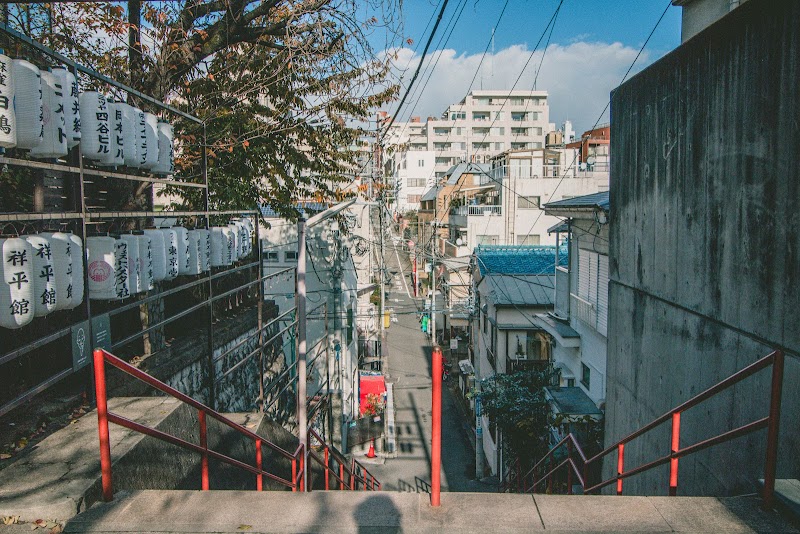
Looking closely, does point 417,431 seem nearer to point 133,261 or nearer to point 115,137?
point 133,261

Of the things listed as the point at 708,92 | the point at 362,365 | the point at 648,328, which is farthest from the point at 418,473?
the point at 708,92

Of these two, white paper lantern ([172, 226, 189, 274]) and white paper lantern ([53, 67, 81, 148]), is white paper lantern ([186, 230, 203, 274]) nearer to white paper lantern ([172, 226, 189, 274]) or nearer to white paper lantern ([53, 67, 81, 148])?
white paper lantern ([172, 226, 189, 274])

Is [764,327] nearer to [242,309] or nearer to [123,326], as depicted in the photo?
[123,326]

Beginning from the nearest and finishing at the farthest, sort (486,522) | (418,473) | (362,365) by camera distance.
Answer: (486,522)
(418,473)
(362,365)

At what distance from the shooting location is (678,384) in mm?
6398

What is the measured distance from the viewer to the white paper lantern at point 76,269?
471 centimetres

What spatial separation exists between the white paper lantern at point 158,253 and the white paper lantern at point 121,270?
0.65 metres

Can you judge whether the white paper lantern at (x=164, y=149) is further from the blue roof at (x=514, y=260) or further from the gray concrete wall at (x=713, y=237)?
the blue roof at (x=514, y=260)

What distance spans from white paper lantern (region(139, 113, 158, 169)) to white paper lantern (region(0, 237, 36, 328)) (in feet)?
8.08

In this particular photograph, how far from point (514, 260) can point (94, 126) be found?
2180 cm

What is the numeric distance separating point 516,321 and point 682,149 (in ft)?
48.8

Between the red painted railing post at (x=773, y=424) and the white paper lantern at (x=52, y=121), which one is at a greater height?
the white paper lantern at (x=52, y=121)

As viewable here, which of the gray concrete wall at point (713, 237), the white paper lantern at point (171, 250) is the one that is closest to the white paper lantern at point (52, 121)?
the white paper lantern at point (171, 250)

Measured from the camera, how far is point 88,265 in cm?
514
